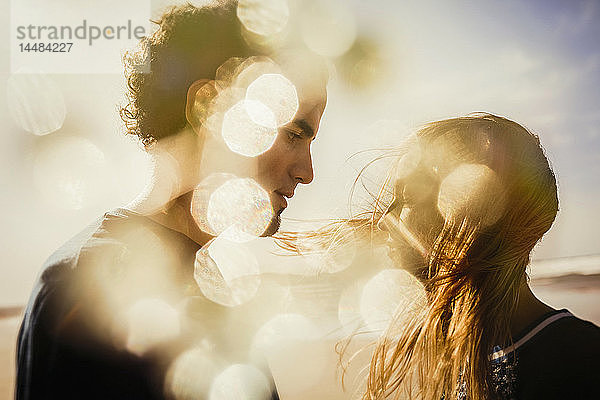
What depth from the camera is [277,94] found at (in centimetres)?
175

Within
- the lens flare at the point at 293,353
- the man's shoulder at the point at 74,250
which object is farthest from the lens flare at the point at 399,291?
the lens flare at the point at 293,353

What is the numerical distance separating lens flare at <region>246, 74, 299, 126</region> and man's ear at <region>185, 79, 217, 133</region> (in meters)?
0.14

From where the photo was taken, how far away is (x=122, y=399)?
0.97 metres

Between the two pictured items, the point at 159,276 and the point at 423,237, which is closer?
the point at 159,276

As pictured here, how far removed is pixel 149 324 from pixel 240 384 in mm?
270

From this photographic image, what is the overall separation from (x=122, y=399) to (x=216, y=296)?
55 centimetres

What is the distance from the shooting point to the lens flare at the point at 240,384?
1.16 metres

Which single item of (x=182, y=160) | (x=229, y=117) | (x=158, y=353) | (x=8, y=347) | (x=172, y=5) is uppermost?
(x=172, y=5)

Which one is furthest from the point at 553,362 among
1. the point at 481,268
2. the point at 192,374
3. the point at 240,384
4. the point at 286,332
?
the point at 286,332

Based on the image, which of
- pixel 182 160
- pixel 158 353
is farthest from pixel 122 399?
pixel 182 160

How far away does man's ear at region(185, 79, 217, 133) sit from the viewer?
163 centimetres

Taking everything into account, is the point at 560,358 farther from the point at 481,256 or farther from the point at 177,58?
the point at 177,58

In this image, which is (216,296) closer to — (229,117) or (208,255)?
(208,255)

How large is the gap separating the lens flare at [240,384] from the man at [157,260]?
2cm
